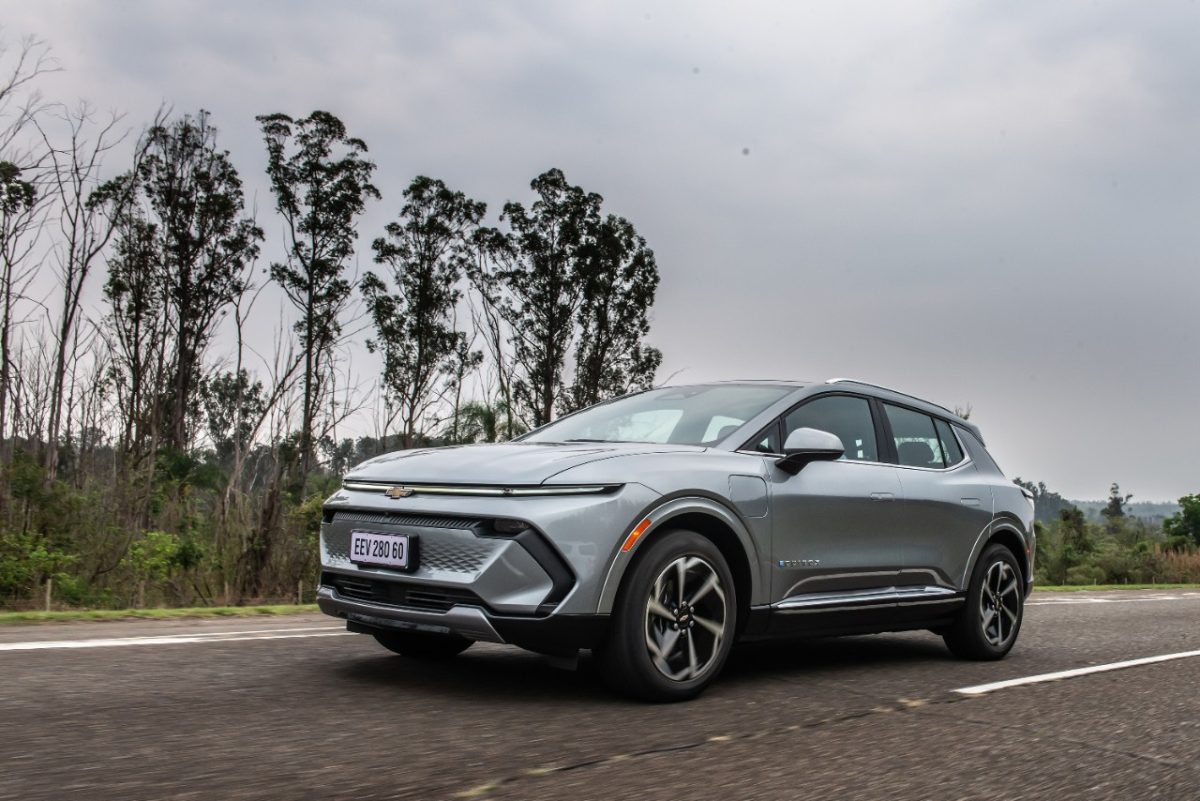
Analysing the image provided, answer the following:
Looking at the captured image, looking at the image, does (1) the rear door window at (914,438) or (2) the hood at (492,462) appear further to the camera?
(1) the rear door window at (914,438)

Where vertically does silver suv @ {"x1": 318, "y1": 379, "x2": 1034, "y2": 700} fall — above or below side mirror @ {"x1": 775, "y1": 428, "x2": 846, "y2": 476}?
below

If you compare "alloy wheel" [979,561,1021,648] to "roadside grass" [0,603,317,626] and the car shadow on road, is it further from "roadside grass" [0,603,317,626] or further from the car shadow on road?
"roadside grass" [0,603,317,626]

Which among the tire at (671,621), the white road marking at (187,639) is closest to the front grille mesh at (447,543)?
the tire at (671,621)

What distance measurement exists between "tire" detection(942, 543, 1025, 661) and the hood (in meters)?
2.62

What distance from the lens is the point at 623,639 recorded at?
461 cm

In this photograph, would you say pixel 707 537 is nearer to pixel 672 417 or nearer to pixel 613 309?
pixel 672 417

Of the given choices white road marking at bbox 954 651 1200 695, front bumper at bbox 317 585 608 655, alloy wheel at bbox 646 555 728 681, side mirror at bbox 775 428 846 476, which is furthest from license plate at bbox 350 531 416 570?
white road marking at bbox 954 651 1200 695

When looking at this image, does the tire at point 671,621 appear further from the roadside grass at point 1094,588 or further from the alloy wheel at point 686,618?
the roadside grass at point 1094,588

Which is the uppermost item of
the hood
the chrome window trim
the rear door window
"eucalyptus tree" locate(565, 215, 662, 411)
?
"eucalyptus tree" locate(565, 215, 662, 411)

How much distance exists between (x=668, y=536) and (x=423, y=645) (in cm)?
164

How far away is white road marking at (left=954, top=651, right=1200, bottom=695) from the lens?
18.6 ft

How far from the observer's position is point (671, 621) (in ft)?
15.8

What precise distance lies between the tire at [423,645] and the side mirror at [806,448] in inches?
74.4

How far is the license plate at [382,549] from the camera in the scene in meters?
4.71
